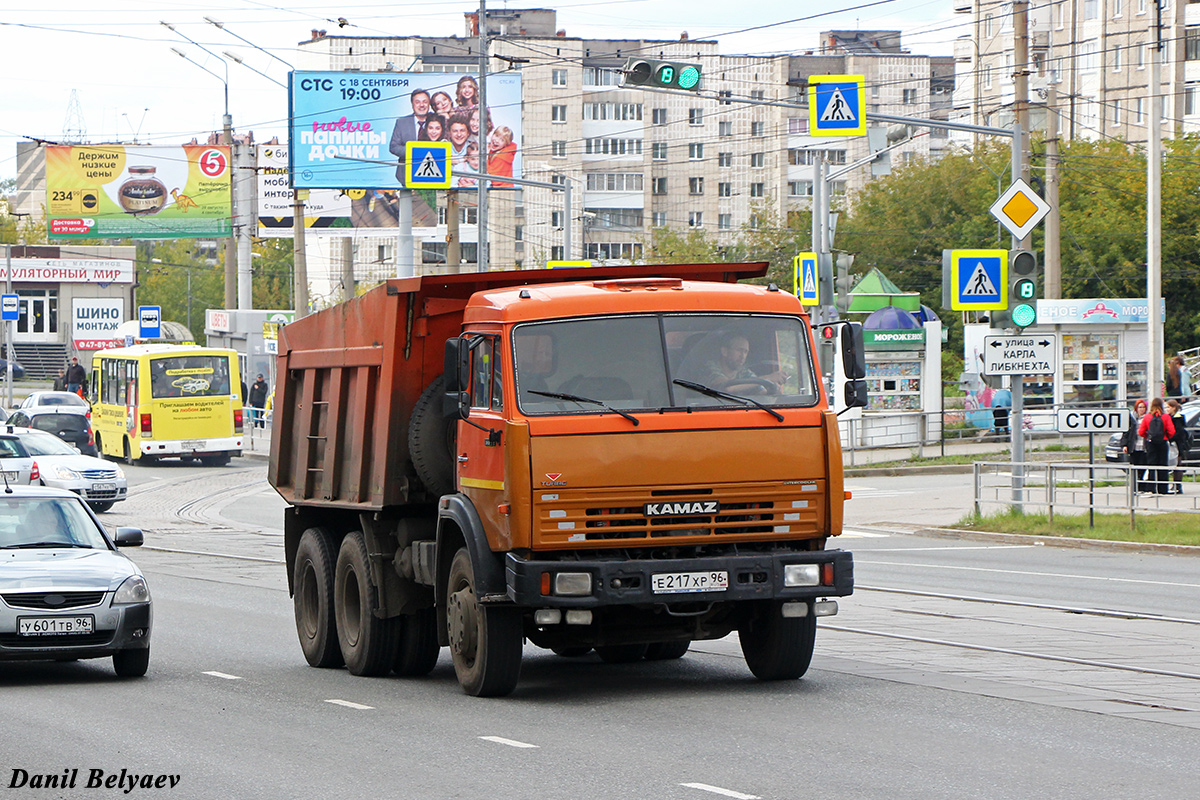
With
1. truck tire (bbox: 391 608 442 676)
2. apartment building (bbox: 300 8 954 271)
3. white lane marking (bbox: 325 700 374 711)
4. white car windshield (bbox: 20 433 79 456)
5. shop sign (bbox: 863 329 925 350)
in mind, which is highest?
apartment building (bbox: 300 8 954 271)

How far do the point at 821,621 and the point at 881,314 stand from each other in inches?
1217

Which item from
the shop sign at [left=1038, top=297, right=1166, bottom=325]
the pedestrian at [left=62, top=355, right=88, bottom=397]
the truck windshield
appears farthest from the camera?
the pedestrian at [left=62, top=355, right=88, bottom=397]

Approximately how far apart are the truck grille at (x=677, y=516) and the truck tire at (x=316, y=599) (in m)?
3.65

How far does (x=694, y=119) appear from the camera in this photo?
382 feet

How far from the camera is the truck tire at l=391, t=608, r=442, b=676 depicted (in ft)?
40.6

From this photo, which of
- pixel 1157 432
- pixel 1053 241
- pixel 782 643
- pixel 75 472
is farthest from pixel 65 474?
pixel 1053 241

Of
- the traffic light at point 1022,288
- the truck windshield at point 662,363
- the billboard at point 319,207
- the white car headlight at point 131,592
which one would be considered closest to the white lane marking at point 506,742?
the truck windshield at point 662,363

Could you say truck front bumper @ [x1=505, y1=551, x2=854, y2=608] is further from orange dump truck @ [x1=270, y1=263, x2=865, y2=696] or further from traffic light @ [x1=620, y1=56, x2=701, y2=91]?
traffic light @ [x1=620, y1=56, x2=701, y2=91]

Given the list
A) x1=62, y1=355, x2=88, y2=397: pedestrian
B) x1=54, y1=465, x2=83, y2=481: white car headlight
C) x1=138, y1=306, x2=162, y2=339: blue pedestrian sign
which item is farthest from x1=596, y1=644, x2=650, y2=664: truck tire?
x1=138, y1=306, x2=162, y2=339: blue pedestrian sign

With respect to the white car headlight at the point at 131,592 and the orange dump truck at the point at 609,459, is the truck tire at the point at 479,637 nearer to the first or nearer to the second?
the orange dump truck at the point at 609,459

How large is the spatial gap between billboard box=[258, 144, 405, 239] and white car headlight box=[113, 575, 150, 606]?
5454 cm

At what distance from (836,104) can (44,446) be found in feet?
52.6

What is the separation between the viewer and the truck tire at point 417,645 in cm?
1238

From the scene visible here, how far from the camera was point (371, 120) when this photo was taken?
194 ft
